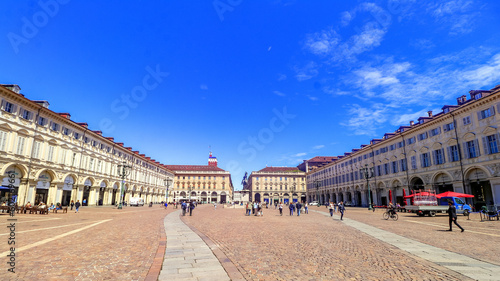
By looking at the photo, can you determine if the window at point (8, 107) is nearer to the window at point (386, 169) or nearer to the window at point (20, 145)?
the window at point (20, 145)

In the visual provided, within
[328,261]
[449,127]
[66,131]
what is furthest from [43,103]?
[449,127]

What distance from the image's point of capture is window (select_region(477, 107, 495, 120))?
28.7 metres

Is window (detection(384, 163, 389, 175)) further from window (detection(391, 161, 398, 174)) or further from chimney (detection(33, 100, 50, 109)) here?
chimney (detection(33, 100, 50, 109))

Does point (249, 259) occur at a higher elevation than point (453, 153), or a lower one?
lower

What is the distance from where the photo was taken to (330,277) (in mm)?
5875

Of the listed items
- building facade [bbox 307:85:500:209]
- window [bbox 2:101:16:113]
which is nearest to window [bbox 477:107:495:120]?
building facade [bbox 307:85:500:209]

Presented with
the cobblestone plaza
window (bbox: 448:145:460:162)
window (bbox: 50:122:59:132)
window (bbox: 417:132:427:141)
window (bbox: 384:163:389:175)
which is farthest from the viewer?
window (bbox: 384:163:389:175)

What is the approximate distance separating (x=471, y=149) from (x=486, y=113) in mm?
4558

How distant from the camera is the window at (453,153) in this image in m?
33.3

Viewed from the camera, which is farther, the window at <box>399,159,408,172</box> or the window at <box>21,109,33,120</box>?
the window at <box>399,159,408,172</box>

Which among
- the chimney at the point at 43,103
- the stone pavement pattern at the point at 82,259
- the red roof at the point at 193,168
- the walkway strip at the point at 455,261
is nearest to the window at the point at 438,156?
the walkway strip at the point at 455,261

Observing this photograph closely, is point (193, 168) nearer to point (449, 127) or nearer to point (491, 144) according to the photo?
point (449, 127)

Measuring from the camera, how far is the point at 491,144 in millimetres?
28688

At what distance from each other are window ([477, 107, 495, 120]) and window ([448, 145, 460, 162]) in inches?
189
